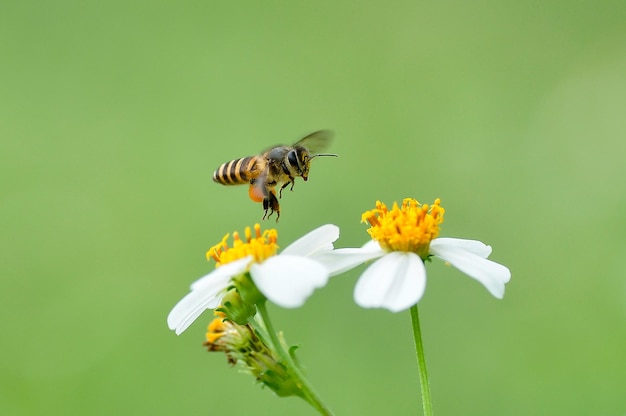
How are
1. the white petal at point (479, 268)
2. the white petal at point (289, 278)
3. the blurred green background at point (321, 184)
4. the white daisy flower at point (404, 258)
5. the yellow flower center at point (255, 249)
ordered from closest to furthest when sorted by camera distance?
the white petal at point (289, 278), the white daisy flower at point (404, 258), the white petal at point (479, 268), the yellow flower center at point (255, 249), the blurred green background at point (321, 184)

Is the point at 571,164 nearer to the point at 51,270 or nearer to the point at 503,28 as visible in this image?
the point at 503,28

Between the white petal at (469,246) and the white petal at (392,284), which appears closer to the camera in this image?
the white petal at (392,284)

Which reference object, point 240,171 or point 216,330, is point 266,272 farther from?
point 240,171

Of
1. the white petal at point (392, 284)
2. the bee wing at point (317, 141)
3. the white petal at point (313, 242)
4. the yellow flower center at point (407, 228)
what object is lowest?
the white petal at point (392, 284)

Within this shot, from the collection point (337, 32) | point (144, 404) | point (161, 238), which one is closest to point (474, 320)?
point (144, 404)

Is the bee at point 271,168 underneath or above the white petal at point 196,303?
above

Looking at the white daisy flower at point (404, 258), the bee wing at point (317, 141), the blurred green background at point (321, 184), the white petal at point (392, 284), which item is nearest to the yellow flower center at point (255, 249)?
the white daisy flower at point (404, 258)

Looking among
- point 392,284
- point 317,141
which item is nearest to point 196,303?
point 392,284

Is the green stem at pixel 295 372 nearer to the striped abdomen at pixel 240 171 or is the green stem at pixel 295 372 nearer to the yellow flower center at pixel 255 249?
the yellow flower center at pixel 255 249
